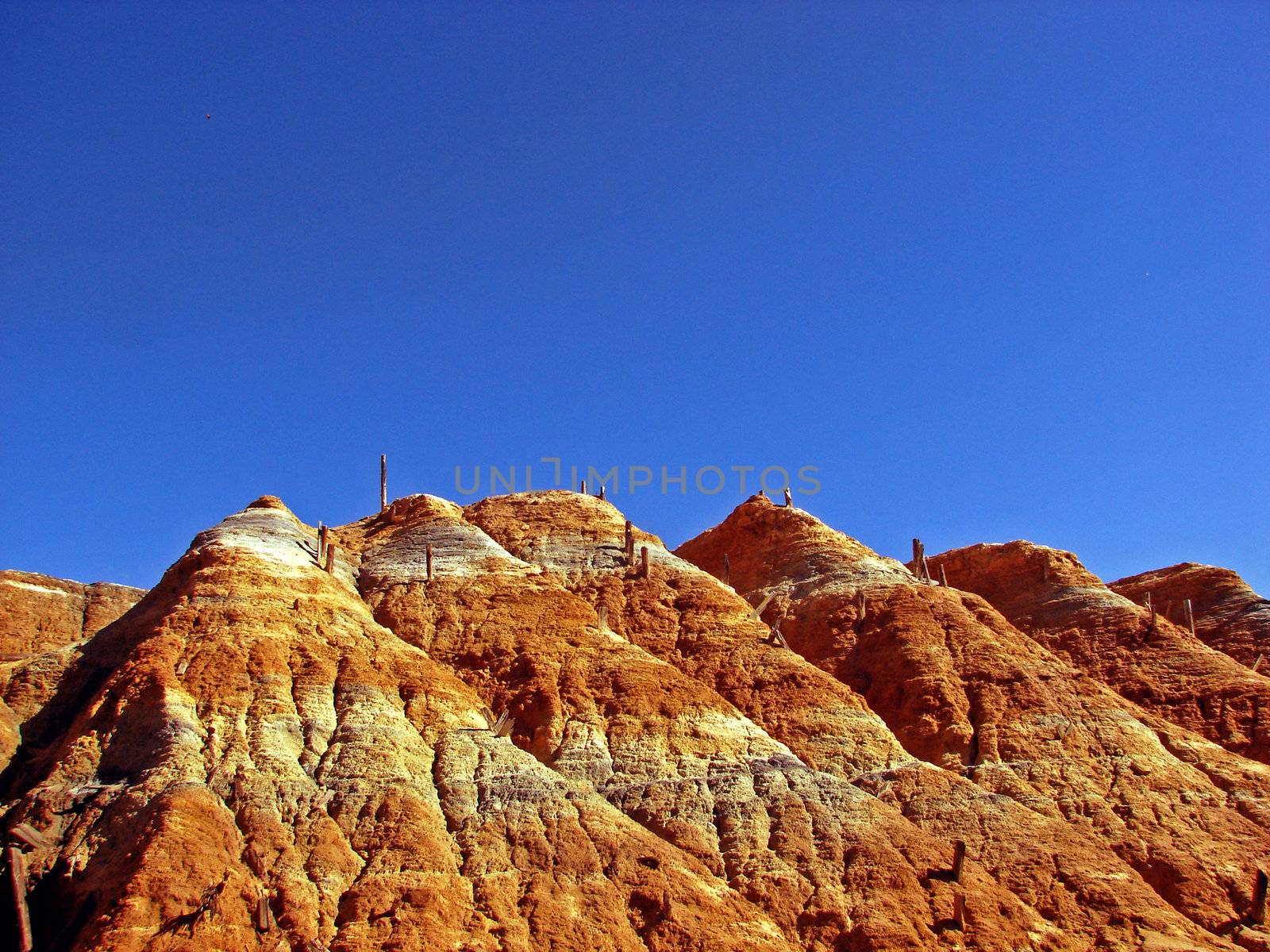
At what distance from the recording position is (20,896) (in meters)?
29.8

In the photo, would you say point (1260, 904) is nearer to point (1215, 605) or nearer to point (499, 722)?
point (499, 722)

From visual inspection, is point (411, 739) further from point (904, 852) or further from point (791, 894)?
point (904, 852)

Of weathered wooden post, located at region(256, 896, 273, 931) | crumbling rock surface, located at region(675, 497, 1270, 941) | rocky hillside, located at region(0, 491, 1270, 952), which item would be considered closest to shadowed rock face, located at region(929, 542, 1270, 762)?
rocky hillside, located at region(0, 491, 1270, 952)

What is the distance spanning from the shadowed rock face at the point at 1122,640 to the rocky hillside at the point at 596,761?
0.62 ft

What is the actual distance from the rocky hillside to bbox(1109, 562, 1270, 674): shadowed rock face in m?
4.43

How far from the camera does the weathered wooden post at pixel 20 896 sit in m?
29.5

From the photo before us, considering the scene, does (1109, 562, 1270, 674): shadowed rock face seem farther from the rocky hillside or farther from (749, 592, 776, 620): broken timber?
(749, 592, 776, 620): broken timber

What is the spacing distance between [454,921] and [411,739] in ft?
27.0

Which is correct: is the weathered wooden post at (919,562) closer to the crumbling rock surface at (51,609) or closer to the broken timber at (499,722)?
the broken timber at (499,722)

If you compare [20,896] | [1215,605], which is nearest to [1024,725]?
[1215,605]

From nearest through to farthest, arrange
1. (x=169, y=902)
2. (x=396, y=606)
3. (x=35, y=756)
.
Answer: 1. (x=169, y=902)
2. (x=35, y=756)
3. (x=396, y=606)

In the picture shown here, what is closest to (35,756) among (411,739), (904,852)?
(411,739)

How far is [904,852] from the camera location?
37.3 m

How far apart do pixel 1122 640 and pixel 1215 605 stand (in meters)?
10.2
